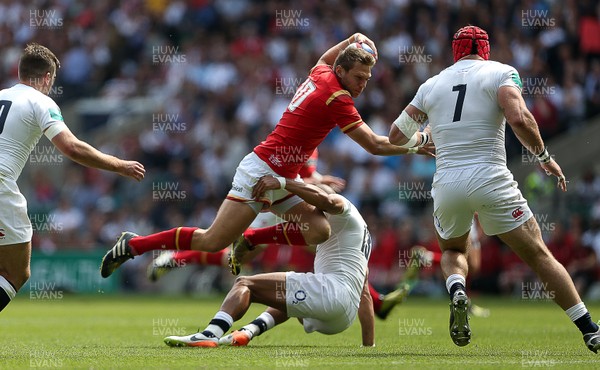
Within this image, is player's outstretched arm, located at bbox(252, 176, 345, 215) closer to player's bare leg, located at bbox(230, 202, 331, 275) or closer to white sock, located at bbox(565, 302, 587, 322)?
player's bare leg, located at bbox(230, 202, 331, 275)

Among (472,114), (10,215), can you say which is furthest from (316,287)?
(10,215)

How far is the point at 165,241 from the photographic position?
952 centimetres

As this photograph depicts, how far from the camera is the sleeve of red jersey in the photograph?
9.34 meters

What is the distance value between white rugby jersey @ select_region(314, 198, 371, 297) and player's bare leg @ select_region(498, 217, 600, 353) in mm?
1324

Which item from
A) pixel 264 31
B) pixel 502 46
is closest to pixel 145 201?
pixel 264 31

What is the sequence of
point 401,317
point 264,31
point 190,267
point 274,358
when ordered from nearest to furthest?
point 274,358
point 401,317
point 190,267
point 264,31

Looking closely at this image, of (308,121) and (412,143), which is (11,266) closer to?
(308,121)

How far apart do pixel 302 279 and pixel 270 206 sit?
46.6 inches

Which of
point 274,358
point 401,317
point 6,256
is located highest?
point 6,256

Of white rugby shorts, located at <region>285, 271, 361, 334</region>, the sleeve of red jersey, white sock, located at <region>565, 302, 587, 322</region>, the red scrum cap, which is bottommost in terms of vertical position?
white rugby shorts, located at <region>285, 271, 361, 334</region>

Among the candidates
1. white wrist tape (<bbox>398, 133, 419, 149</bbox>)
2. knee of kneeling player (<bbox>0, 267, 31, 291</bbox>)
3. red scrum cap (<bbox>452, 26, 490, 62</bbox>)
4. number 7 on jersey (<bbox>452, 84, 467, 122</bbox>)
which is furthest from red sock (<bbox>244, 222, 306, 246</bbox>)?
knee of kneeling player (<bbox>0, 267, 31, 291</bbox>)

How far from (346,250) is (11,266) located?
2816mm

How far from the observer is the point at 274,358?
809cm

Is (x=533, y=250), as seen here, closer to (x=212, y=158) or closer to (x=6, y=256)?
(x=6, y=256)
